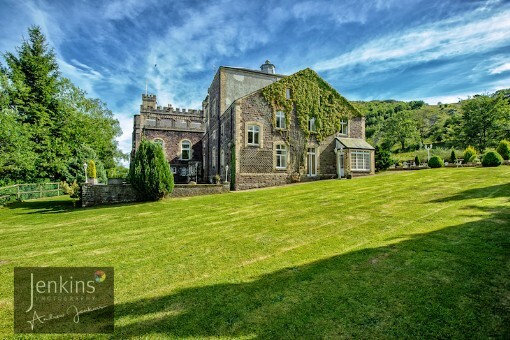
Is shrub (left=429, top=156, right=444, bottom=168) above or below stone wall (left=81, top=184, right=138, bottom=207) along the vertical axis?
above

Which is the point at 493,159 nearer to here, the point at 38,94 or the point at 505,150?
the point at 505,150

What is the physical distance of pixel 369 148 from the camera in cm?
2389

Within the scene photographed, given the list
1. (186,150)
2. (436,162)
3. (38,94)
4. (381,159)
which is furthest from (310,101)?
(38,94)

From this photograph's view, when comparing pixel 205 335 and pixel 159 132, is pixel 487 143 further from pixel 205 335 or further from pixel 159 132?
pixel 205 335

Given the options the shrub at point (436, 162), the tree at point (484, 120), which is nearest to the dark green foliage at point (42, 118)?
the shrub at point (436, 162)

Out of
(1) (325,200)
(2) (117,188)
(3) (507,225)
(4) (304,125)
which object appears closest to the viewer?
(3) (507,225)

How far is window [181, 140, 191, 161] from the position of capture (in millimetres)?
32812

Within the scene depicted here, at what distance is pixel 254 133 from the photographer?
21156 millimetres

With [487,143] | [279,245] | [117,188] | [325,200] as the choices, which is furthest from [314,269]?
[487,143]

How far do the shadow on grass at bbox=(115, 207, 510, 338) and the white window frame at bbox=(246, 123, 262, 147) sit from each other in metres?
16.6

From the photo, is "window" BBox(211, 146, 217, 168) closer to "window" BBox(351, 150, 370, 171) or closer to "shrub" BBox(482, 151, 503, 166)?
"window" BBox(351, 150, 370, 171)

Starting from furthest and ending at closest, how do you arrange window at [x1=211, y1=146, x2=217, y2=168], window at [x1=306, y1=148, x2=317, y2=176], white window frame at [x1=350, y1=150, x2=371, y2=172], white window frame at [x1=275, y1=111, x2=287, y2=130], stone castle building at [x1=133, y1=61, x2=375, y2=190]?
window at [x1=211, y1=146, x2=217, y2=168] → white window frame at [x1=350, y1=150, x2=371, y2=172] → window at [x1=306, y1=148, x2=317, y2=176] → white window frame at [x1=275, y1=111, x2=287, y2=130] → stone castle building at [x1=133, y1=61, x2=375, y2=190]

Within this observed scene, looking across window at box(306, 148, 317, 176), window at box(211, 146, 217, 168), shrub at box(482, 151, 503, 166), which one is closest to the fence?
window at box(211, 146, 217, 168)

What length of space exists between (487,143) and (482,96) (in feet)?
38.2
